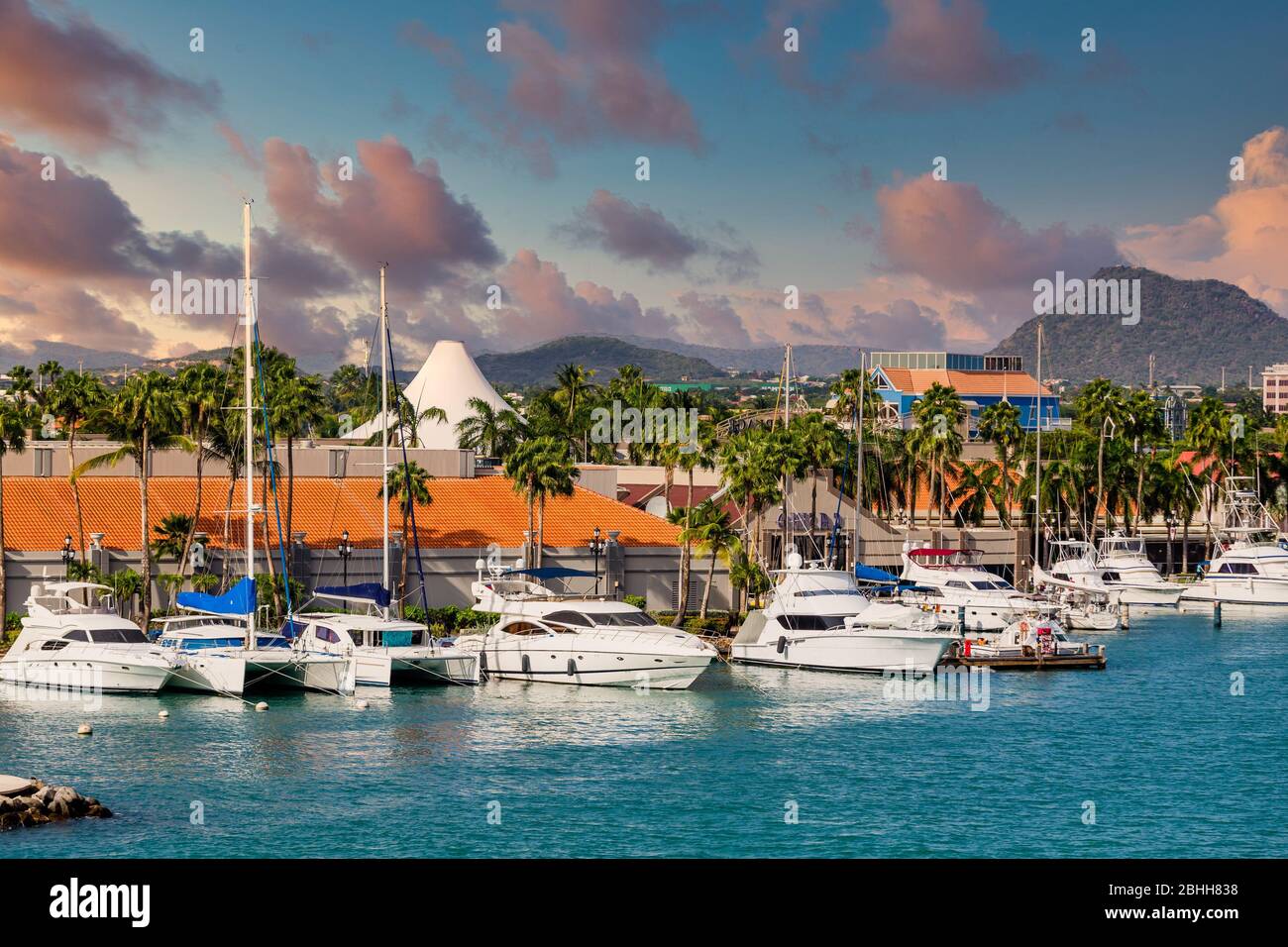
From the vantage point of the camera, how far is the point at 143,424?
196 ft

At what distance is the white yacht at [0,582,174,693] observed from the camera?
1945 inches

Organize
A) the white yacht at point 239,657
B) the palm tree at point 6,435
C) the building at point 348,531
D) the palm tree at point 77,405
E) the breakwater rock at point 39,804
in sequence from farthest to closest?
the palm tree at point 77,405 → the building at point 348,531 → the palm tree at point 6,435 → the white yacht at point 239,657 → the breakwater rock at point 39,804

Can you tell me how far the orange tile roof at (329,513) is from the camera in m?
62.2

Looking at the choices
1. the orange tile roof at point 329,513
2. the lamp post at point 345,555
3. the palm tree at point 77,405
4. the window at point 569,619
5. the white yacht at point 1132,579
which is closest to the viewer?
the window at point 569,619

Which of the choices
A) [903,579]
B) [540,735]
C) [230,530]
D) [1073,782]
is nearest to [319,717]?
[540,735]

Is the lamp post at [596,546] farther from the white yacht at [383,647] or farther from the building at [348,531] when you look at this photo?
the white yacht at [383,647]

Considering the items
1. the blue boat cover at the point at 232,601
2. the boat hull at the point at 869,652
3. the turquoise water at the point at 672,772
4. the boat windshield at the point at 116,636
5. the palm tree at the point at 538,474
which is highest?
the palm tree at the point at 538,474

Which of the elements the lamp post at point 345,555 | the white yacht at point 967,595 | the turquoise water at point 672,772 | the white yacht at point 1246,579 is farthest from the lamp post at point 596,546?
the white yacht at point 1246,579

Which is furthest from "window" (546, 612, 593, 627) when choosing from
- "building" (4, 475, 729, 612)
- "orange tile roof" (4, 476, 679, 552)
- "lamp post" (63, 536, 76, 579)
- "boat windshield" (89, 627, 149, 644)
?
"lamp post" (63, 536, 76, 579)

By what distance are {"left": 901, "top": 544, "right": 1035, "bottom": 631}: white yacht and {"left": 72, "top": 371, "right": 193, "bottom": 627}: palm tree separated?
3471 cm

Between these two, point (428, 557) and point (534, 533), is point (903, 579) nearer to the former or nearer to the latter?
point (534, 533)

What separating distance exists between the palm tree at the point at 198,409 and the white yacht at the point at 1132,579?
53.8 metres

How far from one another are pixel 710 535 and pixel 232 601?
70.2 ft
